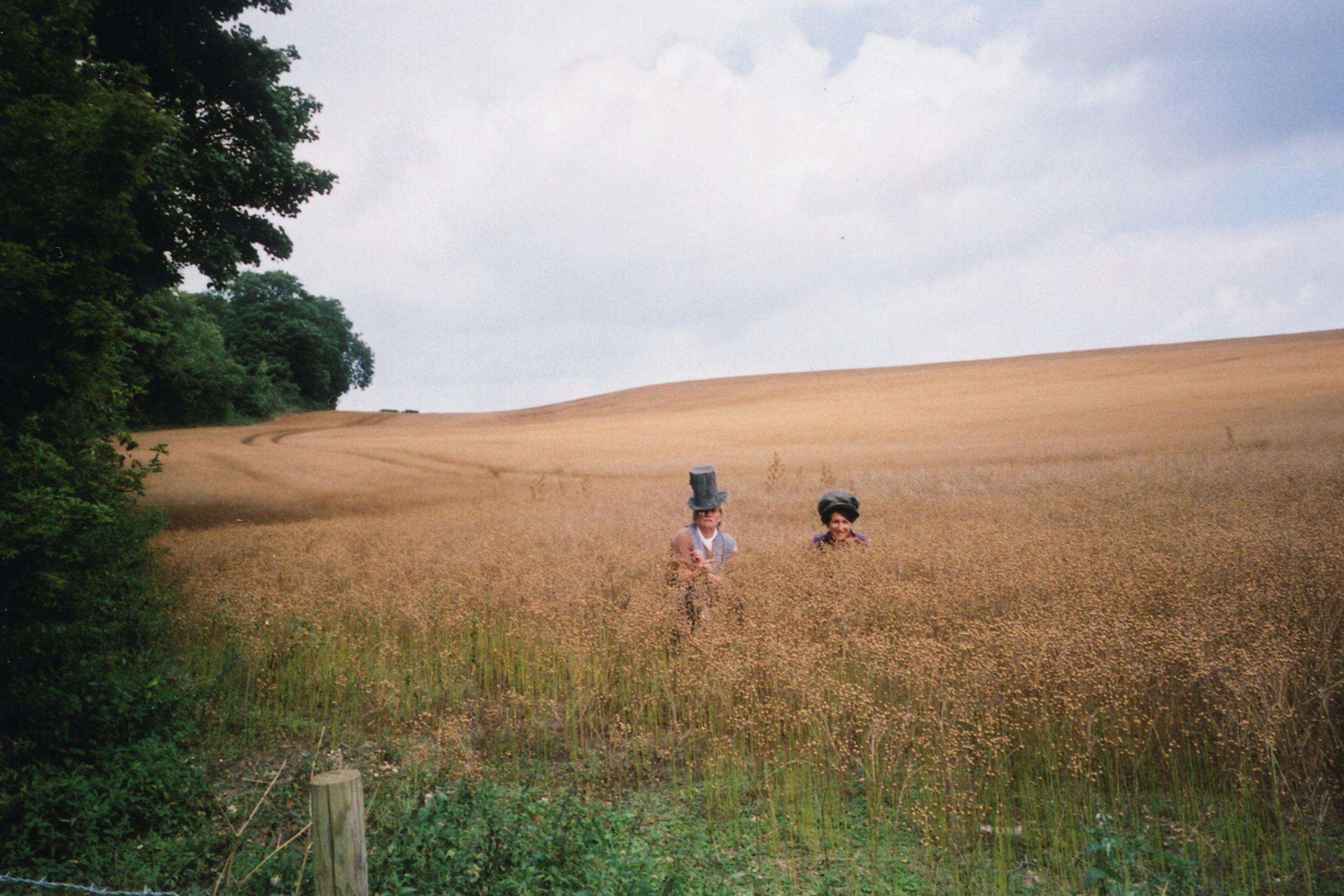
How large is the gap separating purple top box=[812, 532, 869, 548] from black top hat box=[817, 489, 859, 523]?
0.47 feet

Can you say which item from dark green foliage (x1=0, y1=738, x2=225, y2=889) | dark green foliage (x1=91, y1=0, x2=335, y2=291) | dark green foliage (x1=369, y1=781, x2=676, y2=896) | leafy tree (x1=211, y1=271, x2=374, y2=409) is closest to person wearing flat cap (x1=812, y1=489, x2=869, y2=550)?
dark green foliage (x1=369, y1=781, x2=676, y2=896)

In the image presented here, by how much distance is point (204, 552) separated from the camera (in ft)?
38.1

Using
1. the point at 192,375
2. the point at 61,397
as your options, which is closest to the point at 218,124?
the point at 61,397

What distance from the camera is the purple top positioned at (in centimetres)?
764

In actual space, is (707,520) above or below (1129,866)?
above

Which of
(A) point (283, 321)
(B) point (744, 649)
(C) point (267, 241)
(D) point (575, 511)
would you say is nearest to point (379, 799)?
(B) point (744, 649)

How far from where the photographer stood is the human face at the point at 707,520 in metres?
7.11

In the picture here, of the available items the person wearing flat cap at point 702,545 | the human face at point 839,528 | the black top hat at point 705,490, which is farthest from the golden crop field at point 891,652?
the black top hat at point 705,490

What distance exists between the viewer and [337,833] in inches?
113

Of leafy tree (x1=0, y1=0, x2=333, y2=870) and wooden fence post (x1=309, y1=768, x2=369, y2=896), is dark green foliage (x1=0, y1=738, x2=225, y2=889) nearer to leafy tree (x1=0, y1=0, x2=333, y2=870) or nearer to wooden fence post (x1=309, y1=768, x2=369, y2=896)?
leafy tree (x1=0, y1=0, x2=333, y2=870)

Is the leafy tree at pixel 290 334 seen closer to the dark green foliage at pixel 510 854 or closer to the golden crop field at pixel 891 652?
the golden crop field at pixel 891 652

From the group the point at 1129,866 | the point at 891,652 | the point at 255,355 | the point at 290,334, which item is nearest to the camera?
the point at 1129,866

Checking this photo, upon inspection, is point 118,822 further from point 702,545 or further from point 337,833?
point 702,545

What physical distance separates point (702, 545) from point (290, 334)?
50830mm
